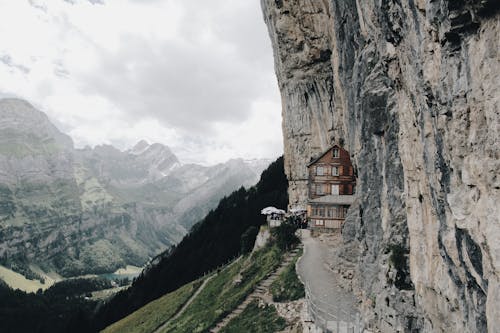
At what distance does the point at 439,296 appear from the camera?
19.5 meters

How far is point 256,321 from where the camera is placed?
1521 inches

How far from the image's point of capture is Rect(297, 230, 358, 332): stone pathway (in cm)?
3039

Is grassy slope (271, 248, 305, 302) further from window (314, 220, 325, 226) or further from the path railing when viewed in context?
window (314, 220, 325, 226)

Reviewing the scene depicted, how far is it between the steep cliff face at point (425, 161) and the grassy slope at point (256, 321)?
765cm

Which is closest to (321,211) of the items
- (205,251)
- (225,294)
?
(225,294)

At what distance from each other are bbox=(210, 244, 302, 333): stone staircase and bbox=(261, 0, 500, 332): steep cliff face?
9257mm

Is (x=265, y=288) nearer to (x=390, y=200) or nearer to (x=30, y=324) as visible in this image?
(x=390, y=200)

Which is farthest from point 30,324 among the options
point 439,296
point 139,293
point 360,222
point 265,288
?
point 439,296

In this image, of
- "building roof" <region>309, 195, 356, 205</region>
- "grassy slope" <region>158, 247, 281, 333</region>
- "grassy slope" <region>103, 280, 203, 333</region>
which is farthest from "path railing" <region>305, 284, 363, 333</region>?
"grassy slope" <region>103, 280, 203, 333</region>

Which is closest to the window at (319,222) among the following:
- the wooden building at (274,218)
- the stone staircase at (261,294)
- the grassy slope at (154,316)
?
the wooden building at (274,218)

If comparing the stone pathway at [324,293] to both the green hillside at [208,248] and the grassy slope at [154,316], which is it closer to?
the grassy slope at [154,316]

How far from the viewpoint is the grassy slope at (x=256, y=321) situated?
1428 inches

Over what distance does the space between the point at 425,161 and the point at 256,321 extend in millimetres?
24239

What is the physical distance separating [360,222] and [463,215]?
70.9 feet
